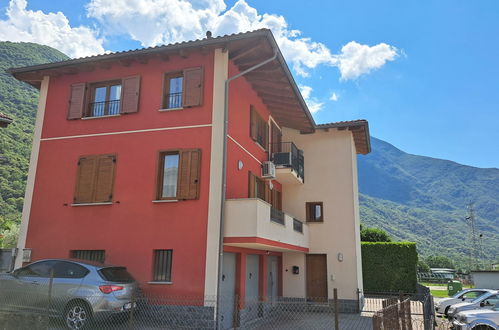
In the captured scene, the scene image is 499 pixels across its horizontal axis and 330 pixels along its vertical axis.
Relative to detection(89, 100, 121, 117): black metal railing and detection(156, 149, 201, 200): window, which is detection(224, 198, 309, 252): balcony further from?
detection(89, 100, 121, 117): black metal railing

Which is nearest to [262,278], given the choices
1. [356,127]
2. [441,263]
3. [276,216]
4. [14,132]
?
[276,216]

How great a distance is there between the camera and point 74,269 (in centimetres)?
1023

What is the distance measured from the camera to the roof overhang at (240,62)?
12355 mm

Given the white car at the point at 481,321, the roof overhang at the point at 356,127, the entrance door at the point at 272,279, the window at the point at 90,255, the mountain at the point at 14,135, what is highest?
the mountain at the point at 14,135

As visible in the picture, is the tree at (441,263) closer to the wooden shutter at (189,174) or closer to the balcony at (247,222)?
the balcony at (247,222)

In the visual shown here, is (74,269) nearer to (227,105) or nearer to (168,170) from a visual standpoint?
(168,170)

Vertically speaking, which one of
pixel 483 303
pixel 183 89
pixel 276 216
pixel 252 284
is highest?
pixel 183 89

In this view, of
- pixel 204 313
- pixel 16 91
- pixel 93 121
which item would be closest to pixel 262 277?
pixel 204 313

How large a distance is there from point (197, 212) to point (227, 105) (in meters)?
3.21

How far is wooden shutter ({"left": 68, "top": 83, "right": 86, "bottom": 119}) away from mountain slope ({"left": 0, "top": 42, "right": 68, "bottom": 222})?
10358 millimetres

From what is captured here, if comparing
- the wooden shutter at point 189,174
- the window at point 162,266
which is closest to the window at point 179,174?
the wooden shutter at point 189,174

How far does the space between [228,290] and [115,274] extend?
12.0ft

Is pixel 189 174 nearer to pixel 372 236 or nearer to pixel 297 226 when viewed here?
pixel 297 226

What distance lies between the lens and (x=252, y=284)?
49.2ft
